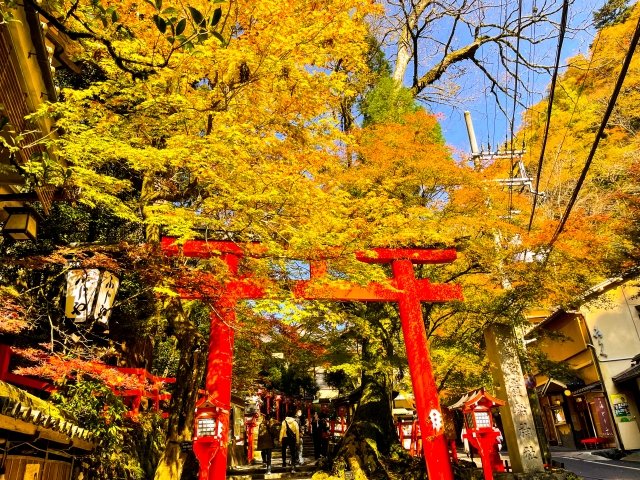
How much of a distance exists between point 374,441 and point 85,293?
8889 millimetres

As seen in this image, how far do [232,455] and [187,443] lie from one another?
12.1m

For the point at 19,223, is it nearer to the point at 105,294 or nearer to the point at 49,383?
the point at 105,294

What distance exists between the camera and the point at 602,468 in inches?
615

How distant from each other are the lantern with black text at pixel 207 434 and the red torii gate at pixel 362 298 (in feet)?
0.06

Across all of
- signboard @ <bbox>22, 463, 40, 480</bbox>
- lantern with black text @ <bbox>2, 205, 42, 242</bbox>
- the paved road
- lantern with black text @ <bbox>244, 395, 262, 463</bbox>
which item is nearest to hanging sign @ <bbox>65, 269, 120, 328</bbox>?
lantern with black text @ <bbox>2, 205, 42, 242</bbox>

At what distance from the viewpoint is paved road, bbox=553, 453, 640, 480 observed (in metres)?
13.3

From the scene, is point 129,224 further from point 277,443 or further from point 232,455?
point 232,455

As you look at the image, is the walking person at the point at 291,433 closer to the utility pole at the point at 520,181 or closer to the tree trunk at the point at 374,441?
the tree trunk at the point at 374,441

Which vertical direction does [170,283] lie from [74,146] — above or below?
below

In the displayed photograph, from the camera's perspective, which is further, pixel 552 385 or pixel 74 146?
pixel 552 385

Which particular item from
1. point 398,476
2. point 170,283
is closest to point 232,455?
point 398,476

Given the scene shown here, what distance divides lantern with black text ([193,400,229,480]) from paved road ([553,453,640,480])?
11999mm

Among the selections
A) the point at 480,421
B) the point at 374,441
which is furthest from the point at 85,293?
the point at 374,441

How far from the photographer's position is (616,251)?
14.6 metres
